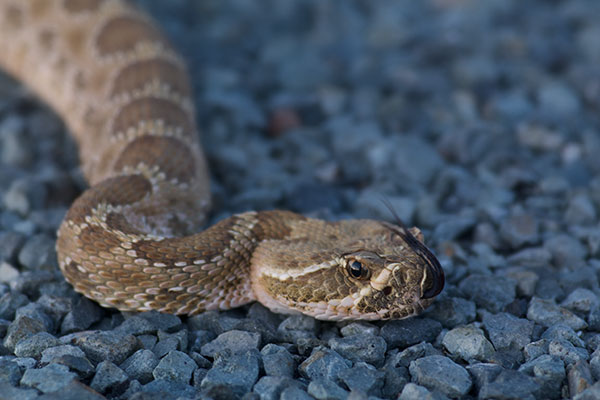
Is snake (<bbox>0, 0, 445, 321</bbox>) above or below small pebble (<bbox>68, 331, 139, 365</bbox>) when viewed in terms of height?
above

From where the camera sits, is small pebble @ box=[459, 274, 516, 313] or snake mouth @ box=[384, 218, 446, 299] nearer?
snake mouth @ box=[384, 218, 446, 299]

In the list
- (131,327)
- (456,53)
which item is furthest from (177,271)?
Answer: (456,53)

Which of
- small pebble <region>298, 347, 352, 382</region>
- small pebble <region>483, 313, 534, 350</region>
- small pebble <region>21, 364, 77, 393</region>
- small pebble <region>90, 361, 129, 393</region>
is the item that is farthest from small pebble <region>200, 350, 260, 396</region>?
small pebble <region>483, 313, 534, 350</region>

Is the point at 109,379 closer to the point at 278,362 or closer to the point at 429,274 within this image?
the point at 278,362

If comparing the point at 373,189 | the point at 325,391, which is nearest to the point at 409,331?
the point at 325,391

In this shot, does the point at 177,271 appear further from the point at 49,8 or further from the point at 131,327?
the point at 49,8

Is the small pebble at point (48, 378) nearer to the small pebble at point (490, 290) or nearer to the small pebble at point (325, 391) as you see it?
the small pebble at point (325, 391)

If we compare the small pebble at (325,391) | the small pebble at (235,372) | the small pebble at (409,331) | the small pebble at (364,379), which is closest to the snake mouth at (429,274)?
the small pebble at (409,331)

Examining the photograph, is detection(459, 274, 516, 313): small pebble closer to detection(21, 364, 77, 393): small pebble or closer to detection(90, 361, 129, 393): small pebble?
detection(90, 361, 129, 393): small pebble

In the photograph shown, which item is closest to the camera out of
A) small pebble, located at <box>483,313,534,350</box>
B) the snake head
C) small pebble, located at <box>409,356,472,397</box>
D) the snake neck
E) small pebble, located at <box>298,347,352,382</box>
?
small pebble, located at <box>409,356,472,397</box>
